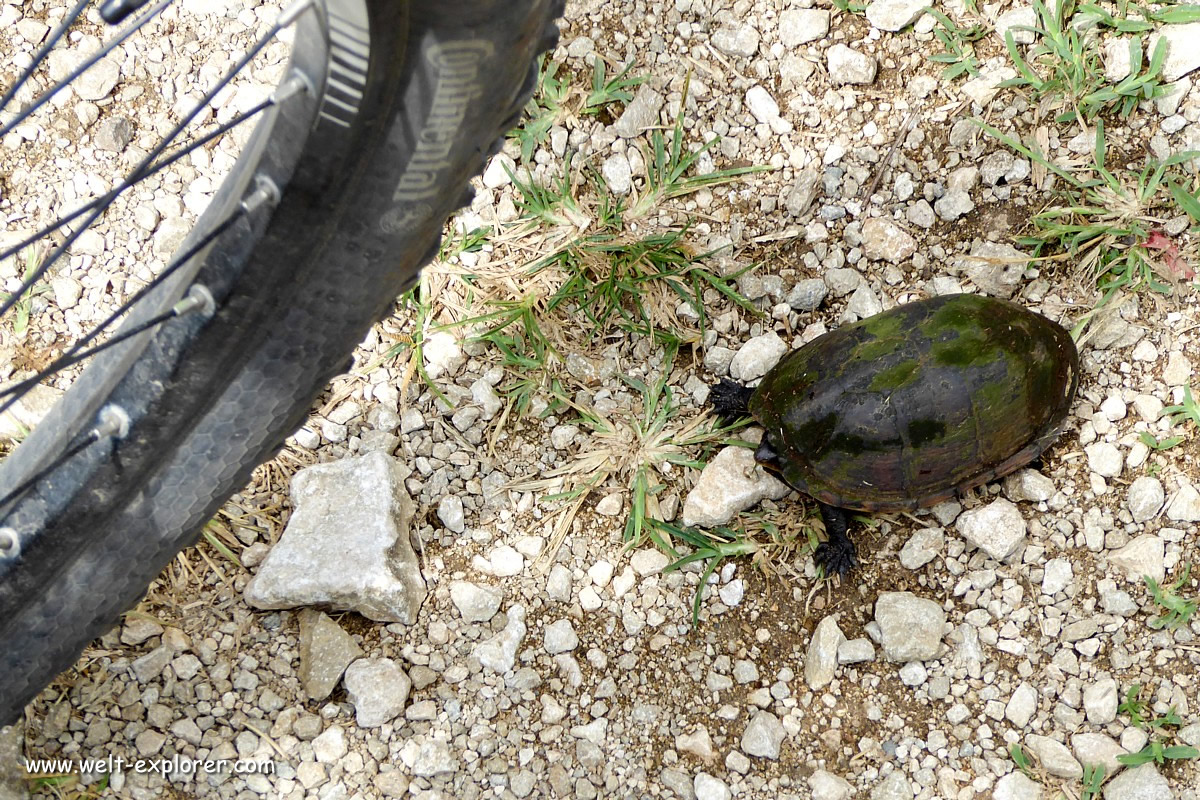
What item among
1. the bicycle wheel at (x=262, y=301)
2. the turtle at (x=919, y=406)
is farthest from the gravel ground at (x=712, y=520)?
the bicycle wheel at (x=262, y=301)

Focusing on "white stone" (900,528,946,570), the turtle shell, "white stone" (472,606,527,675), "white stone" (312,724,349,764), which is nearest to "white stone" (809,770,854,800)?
"white stone" (900,528,946,570)

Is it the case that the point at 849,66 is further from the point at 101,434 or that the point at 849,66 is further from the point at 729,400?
the point at 101,434

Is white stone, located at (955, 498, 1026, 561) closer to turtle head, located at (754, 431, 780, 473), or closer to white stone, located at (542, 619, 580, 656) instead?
turtle head, located at (754, 431, 780, 473)

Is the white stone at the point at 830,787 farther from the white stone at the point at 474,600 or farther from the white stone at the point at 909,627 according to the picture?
the white stone at the point at 474,600

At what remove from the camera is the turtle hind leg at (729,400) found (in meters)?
3.03

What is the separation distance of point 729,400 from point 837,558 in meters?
0.60

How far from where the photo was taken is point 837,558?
283 centimetres

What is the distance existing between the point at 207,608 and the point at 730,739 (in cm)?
154

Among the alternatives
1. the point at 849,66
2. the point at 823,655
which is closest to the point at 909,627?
the point at 823,655

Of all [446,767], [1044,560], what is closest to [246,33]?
[446,767]

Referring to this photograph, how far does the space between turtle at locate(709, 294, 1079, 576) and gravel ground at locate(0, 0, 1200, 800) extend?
13 cm

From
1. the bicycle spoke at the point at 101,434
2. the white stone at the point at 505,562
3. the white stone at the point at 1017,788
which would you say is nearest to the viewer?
the bicycle spoke at the point at 101,434

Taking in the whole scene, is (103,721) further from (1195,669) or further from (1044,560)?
(1195,669)

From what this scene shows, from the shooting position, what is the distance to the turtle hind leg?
9.93 ft
